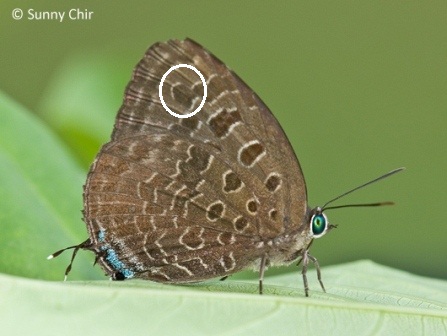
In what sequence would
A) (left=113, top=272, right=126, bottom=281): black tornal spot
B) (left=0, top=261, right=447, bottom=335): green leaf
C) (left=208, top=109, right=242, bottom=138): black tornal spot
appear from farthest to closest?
1. (left=208, top=109, right=242, bottom=138): black tornal spot
2. (left=113, top=272, right=126, bottom=281): black tornal spot
3. (left=0, top=261, right=447, bottom=335): green leaf

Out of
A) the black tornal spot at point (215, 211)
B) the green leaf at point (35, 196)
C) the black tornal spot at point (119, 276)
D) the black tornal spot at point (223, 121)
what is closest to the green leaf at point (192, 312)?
the black tornal spot at point (119, 276)

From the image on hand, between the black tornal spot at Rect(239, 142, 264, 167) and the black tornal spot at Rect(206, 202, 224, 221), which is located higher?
the black tornal spot at Rect(239, 142, 264, 167)

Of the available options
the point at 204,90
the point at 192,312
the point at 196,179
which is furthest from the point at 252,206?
the point at 192,312

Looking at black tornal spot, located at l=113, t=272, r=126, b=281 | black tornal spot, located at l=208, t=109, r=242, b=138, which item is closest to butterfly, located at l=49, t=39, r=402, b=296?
black tornal spot, located at l=208, t=109, r=242, b=138

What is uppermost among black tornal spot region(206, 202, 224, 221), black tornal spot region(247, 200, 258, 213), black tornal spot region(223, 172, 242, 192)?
black tornal spot region(223, 172, 242, 192)

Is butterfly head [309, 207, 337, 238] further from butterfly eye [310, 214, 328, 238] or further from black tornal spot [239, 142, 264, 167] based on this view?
black tornal spot [239, 142, 264, 167]

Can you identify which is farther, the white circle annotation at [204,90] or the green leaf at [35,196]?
the white circle annotation at [204,90]

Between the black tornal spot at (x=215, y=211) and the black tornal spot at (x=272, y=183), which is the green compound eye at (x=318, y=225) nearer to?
the black tornal spot at (x=272, y=183)

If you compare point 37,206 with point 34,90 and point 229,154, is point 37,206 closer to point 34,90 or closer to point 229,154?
point 229,154
